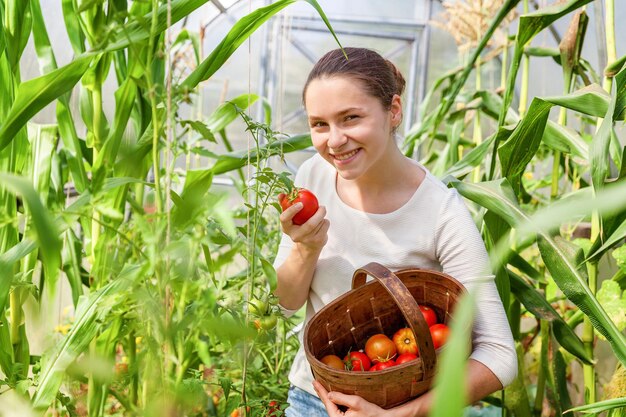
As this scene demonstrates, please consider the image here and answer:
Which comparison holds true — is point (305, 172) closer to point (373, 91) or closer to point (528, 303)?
point (373, 91)

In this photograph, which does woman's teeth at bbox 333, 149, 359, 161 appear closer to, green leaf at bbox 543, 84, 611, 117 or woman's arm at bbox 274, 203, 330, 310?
woman's arm at bbox 274, 203, 330, 310

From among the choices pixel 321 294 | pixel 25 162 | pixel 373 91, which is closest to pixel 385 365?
pixel 321 294

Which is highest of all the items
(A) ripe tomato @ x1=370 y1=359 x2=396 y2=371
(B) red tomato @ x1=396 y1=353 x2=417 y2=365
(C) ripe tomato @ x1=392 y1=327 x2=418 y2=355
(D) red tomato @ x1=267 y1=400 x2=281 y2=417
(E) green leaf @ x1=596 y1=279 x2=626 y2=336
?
(E) green leaf @ x1=596 y1=279 x2=626 y2=336

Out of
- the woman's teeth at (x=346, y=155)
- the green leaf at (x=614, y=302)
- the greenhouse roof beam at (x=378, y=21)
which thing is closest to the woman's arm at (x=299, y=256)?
the woman's teeth at (x=346, y=155)

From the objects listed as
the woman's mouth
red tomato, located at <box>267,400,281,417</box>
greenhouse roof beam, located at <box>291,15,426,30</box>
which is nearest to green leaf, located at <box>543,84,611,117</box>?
the woman's mouth

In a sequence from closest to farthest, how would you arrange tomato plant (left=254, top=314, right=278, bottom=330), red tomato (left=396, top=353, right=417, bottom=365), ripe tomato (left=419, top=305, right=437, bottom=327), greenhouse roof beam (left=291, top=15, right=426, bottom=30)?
1. tomato plant (left=254, top=314, right=278, bottom=330)
2. red tomato (left=396, top=353, right=417, bottom=365)
3. ripe tomato (left=419, top=305, right=437, bottom=327)
4. greenhouse roof beam (left=291, top=15, right=426, bottom=30)

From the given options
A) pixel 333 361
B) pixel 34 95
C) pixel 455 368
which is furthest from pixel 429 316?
pixel 455 368

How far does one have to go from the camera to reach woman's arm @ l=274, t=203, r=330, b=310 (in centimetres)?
100

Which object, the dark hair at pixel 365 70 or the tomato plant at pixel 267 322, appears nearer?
the tomato plant at pixel 267 322

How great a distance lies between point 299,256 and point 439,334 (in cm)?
28

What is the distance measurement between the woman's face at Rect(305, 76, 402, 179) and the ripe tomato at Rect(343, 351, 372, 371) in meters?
0.28

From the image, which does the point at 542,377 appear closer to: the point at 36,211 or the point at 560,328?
the point at 560,328

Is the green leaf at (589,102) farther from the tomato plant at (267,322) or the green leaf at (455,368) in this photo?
the green leaf at (455,368)

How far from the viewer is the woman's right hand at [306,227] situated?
979mm
